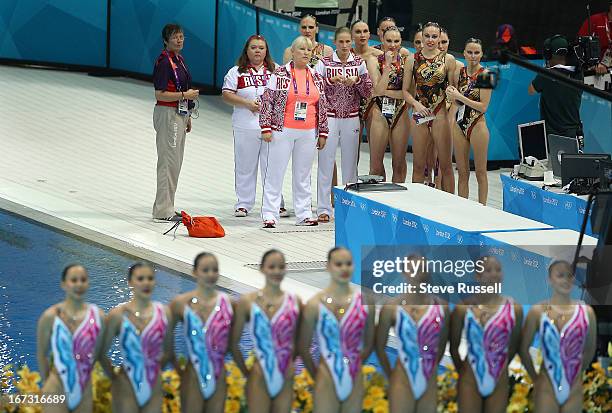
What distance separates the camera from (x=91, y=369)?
7.06 m

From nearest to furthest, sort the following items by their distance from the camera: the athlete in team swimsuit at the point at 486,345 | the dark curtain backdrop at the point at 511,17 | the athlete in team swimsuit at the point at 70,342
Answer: the athlete in team swimsuit at the point at 70,342
the athlete in team swimsuit at the point at 486,345
the dark curtain backdrop at the point at 511,17

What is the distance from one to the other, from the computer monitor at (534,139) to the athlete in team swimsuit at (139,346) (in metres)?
7.78

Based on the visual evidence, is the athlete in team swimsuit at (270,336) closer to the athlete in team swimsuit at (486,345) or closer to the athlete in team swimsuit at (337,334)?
the athlete in team swimsuit at (337,334)

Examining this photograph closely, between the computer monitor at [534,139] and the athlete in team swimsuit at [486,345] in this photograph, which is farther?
the computer monitor at [534,139]

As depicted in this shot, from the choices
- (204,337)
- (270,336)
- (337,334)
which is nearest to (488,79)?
(337,334)

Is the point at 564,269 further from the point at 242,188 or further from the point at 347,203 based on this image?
the point at 242,188

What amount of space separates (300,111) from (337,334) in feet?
24.6

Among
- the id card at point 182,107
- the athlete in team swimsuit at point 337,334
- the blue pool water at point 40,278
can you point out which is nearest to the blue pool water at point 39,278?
the blue pool water at point 40,278

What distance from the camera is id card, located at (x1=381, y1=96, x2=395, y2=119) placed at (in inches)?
603

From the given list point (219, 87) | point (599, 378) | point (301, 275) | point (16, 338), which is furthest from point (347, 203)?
point (219, 87)

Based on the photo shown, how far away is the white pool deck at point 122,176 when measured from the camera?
13.9 meters

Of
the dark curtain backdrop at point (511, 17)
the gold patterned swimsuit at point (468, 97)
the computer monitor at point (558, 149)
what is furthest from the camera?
the dark curtain backdrop at point (511, 17)

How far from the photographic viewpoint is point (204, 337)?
712 cm

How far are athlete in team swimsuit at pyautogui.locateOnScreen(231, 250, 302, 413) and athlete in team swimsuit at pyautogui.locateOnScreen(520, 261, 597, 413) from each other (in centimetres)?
127
